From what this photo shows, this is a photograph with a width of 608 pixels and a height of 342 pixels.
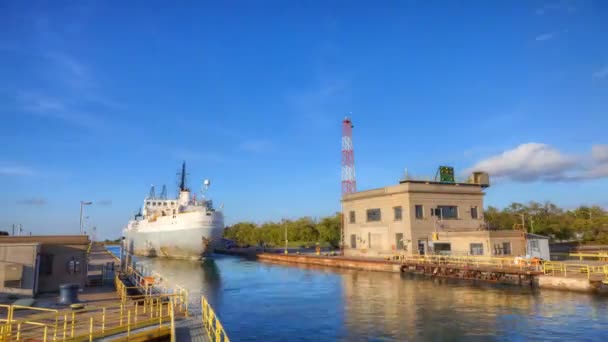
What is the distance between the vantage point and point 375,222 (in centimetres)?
6075

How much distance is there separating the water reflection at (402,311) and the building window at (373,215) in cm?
1701

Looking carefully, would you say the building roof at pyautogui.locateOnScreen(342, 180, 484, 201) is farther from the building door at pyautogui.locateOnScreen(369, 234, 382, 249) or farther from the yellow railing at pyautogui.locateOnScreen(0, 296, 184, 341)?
the yellow railing at pyautogui.locateOnScreen(0, 296, 184, 341)

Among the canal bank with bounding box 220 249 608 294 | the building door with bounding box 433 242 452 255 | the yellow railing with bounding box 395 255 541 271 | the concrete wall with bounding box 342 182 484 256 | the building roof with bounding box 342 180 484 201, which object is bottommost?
the canal bank with bounding box 220 249 608 294

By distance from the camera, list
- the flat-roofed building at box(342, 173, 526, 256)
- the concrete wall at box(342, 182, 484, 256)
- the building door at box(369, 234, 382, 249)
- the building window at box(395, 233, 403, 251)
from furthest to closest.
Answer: the building door at box(369, 234, 382, 249), the building window at box(395, 233, 403, 251), the concrete wall at box(342, 182, 484, 256), the flat-roofed building at box(342, 173, 526, 256)

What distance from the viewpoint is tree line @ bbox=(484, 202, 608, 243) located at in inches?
3248

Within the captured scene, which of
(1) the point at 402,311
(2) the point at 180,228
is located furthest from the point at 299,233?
(1) the point at 402,311

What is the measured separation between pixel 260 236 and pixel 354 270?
304 feet

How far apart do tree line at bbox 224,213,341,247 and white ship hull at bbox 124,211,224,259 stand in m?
33.8

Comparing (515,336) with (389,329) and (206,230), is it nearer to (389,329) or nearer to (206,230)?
(389,329)

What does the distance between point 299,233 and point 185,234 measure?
5713 centimetres

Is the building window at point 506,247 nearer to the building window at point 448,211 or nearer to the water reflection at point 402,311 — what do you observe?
the building window at point 448,211

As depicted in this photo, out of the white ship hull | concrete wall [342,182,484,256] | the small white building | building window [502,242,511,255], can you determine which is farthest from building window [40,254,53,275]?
the white ship hull

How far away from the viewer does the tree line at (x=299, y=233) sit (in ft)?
372

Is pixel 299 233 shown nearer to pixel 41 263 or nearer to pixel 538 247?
pixel 538 247
